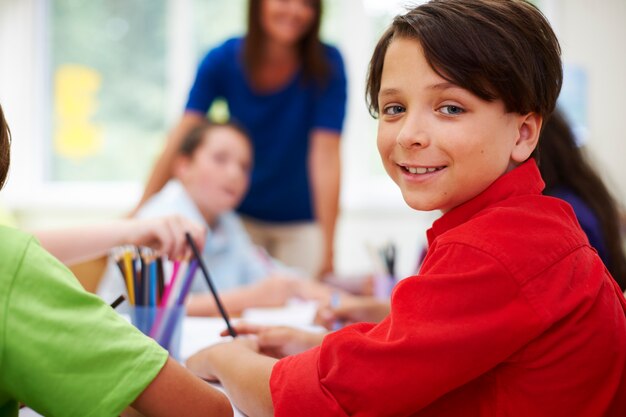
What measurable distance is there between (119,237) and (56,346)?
52 cm

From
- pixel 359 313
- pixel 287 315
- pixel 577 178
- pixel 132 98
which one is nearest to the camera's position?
pixel 359 313

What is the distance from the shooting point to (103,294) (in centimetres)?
133

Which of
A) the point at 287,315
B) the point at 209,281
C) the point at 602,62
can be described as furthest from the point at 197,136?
the point at 602,62

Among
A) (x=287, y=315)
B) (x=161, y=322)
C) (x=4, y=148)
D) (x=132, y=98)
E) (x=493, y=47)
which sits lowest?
(x=132, y=98)

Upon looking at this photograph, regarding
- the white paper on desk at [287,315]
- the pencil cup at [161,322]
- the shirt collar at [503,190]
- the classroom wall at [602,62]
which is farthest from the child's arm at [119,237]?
the classroom wall at [602,62]

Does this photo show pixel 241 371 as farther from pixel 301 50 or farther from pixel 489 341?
pixel 301 50

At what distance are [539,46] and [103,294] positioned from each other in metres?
1.00

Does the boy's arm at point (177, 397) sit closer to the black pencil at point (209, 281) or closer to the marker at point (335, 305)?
the black pencil at point (209, 281)

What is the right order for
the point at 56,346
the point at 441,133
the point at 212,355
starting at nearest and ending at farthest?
the point at 56,346 < the point at 441,133 < the point at 212,355

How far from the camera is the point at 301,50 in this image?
2.01 meters

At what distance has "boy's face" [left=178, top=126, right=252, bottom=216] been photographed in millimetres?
1822

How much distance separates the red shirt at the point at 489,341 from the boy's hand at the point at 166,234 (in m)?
0.44

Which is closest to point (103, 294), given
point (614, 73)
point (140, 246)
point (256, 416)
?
point (140, 246)

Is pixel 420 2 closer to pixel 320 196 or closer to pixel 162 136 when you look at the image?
pixel 320 196
